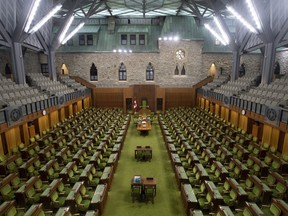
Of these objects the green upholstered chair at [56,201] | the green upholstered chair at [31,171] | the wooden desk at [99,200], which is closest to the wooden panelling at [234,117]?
the wooden desk at [99,200]

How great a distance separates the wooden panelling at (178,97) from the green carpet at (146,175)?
1371cm

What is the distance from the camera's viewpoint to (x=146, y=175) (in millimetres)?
12461

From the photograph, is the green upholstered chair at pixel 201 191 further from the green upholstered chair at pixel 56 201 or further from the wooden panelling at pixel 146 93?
the wooden panelling at pixel 146 93

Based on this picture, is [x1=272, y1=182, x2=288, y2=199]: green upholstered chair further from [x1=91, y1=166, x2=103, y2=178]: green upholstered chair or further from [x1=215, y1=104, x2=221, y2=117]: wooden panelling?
[x1=215, y1=104, x2=221, y2=117]: wooden panelling

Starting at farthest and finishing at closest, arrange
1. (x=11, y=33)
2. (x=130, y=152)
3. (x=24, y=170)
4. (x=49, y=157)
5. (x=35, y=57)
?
(x=35, y=57) < (x=11, y=33) < (x=130, y=152) < (x=49, y=157) < (x=24, y=170)

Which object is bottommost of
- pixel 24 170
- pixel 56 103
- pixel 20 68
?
pixel 24 170

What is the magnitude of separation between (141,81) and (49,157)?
800 inches

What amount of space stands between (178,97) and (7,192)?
2481 cm

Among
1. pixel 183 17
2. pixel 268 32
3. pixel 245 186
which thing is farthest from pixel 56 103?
pixel 183 17

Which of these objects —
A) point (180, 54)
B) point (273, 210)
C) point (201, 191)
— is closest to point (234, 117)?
point (201, 191)

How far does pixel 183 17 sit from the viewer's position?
104ft

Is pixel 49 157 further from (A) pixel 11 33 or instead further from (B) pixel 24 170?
(A) pixel 11 33

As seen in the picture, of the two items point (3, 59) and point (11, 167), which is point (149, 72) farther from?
point (11, 167)

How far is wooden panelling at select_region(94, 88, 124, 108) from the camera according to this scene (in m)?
30.6
